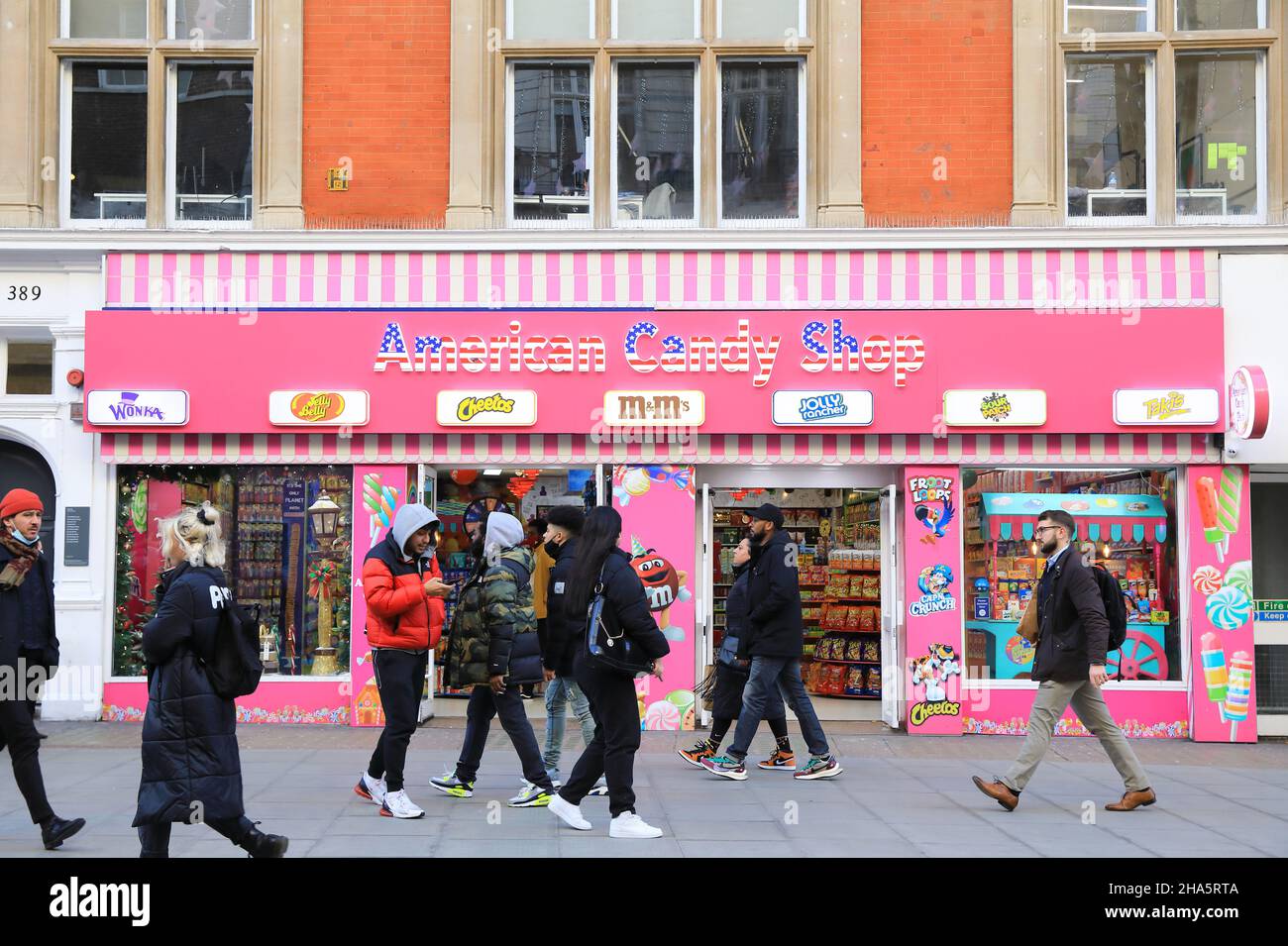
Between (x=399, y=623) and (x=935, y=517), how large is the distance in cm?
639

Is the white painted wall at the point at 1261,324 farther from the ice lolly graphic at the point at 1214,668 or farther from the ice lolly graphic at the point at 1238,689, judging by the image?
the ice lolly graphic at the point at 1238,689

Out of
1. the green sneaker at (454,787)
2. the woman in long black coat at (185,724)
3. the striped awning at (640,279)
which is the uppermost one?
the striped awning at (640,279)

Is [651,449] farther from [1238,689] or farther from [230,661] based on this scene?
[230,661]

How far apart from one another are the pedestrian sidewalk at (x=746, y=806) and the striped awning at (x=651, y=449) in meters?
2.71

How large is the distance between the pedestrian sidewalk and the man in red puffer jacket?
0.42 m

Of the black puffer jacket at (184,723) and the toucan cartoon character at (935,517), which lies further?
the toucan cartoon character at (935,517)

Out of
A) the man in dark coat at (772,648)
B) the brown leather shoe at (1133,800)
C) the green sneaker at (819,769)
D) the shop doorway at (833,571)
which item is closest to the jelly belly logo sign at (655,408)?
the shop doorway at (833,571)

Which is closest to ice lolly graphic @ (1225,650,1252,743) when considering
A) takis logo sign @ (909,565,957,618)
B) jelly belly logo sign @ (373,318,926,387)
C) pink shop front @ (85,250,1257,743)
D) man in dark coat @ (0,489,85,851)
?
pink shop front @ (85,250,1257,743)

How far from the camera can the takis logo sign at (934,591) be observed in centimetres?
1255

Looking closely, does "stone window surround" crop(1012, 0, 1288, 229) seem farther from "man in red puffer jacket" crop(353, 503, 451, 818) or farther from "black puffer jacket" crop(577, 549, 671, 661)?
"man in red puffer jacket" crop(353, 503, 451, 818)

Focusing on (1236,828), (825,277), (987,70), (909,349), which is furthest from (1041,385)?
(1236,828)

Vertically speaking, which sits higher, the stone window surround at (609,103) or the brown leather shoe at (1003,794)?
the stone window surround at (609,103)

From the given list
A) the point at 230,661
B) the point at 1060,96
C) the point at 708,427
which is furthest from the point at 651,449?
the point at 230,661

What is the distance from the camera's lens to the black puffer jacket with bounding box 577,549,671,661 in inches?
287
